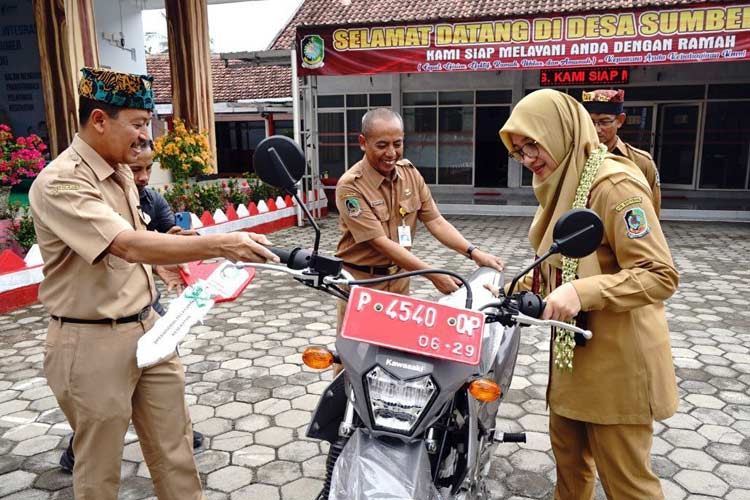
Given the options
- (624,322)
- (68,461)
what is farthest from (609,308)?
(68,461)

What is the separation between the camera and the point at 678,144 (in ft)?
47.1

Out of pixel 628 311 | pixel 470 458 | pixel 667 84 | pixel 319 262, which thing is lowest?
pixel 470 458

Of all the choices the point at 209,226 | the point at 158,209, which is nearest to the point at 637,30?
the point at 209,226

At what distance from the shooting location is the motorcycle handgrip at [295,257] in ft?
5.66

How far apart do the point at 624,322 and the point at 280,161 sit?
46.4 inches

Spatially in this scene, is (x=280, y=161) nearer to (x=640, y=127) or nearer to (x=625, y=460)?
(x=625, y=460)

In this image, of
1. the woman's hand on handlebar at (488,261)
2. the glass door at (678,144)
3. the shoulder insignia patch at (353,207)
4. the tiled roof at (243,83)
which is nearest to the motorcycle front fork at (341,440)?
the woman's hand on handlebar at (488,261)

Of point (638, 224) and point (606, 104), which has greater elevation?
point (606, 104)

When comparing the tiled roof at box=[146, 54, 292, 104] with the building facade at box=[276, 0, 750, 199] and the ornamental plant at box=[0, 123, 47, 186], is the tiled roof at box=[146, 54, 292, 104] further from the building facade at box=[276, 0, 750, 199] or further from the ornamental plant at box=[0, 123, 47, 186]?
the ornamental plant at box=[0, 123, 47, 186]

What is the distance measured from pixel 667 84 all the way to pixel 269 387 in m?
13.2

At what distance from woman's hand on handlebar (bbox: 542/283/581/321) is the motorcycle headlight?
0.42m

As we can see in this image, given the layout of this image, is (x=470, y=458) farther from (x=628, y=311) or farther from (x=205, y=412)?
(x=205, y=412)

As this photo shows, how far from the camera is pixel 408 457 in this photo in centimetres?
160

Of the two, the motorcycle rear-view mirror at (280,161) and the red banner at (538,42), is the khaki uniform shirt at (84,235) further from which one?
the red banner at (538,42)
